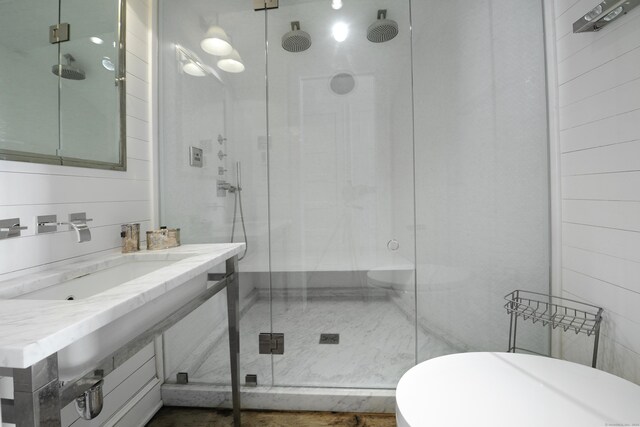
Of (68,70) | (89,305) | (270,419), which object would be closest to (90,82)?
(68,70)

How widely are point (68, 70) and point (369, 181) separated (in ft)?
4.99

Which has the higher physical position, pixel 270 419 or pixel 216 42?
pixel 216 42

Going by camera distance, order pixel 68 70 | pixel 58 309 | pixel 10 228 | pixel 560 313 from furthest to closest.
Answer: pixel 560 313 < pixel 68 70 < pixel 10 228 < pixel 58 309

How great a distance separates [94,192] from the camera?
141cm

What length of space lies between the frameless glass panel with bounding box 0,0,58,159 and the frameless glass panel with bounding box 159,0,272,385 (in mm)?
726

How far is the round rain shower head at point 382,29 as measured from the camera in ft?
5.71

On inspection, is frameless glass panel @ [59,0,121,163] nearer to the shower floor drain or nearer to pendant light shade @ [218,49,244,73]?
pendant light shade @ [218,49,244,73]

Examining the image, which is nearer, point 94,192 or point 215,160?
point 94,192

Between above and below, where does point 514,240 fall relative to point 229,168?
below

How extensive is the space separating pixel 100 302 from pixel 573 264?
2092mm

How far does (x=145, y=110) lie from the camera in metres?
1.80

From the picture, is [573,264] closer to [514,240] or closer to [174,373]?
[514,240]

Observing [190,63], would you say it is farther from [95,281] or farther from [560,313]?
[560,313]

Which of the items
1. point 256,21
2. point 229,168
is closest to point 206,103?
point 229,168
